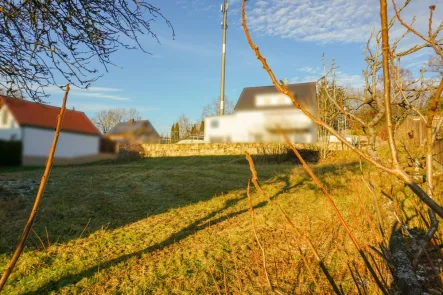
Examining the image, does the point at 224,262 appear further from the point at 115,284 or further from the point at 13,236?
the point at 13,236

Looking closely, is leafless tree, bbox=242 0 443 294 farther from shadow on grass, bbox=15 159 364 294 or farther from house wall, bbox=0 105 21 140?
house wall, bbox=0 105 21 140

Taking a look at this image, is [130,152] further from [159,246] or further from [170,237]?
[159,246]

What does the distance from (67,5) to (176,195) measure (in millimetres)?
3704

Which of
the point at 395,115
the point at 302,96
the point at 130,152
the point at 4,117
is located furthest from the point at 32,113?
the point at 130,152

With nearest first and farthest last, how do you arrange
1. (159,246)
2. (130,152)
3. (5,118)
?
(159,246) → (5,118) → (130,152)

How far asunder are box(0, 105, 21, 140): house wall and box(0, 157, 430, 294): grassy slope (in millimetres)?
1107

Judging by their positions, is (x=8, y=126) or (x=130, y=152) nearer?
(x=8, y=126)

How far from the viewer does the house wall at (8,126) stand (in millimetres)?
5019

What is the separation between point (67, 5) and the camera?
14.5 feet

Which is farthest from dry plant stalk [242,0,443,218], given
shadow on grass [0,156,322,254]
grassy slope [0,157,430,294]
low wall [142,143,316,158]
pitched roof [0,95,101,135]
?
low wall [142,143,316,158]

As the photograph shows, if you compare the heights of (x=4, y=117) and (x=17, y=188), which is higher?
(x=4, y=117)

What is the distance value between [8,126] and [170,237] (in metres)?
3.30

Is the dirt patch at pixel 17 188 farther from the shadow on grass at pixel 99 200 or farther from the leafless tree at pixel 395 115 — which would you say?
the leafless tree at pixel 395 115

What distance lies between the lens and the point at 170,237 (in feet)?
13.2
